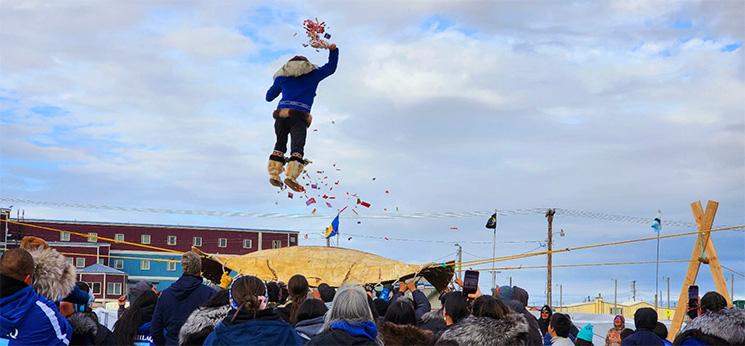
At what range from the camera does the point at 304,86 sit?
1438 cm

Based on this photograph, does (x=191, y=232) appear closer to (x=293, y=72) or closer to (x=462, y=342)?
(x=293, y=72)

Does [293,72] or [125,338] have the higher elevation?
[293,72]

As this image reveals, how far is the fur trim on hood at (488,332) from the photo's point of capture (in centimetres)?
712

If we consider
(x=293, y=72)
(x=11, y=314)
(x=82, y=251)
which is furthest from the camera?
(x=82, y=251)

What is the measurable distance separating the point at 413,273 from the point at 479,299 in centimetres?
1441

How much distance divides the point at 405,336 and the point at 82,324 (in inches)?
108

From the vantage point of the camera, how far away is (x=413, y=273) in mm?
21750

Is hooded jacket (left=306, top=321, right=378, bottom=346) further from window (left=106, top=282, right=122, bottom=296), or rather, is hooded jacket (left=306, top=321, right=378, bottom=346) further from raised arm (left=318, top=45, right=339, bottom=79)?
window (left=106, top=282, right=122, bottom=296)

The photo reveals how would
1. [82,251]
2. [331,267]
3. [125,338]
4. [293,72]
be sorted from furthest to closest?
[82,251], [331,267], [293,72], [125,338]

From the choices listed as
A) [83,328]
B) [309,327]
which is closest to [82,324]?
[83,328]

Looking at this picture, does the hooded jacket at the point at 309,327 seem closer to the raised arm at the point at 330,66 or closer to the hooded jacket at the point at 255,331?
the hooded jacket at the point at 255,331

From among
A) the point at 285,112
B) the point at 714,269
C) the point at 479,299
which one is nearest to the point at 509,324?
the point at 479,299

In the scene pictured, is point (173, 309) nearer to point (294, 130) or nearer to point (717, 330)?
point (717, 330)

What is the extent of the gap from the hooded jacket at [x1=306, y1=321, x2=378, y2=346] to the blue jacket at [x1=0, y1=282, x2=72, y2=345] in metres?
1.90
